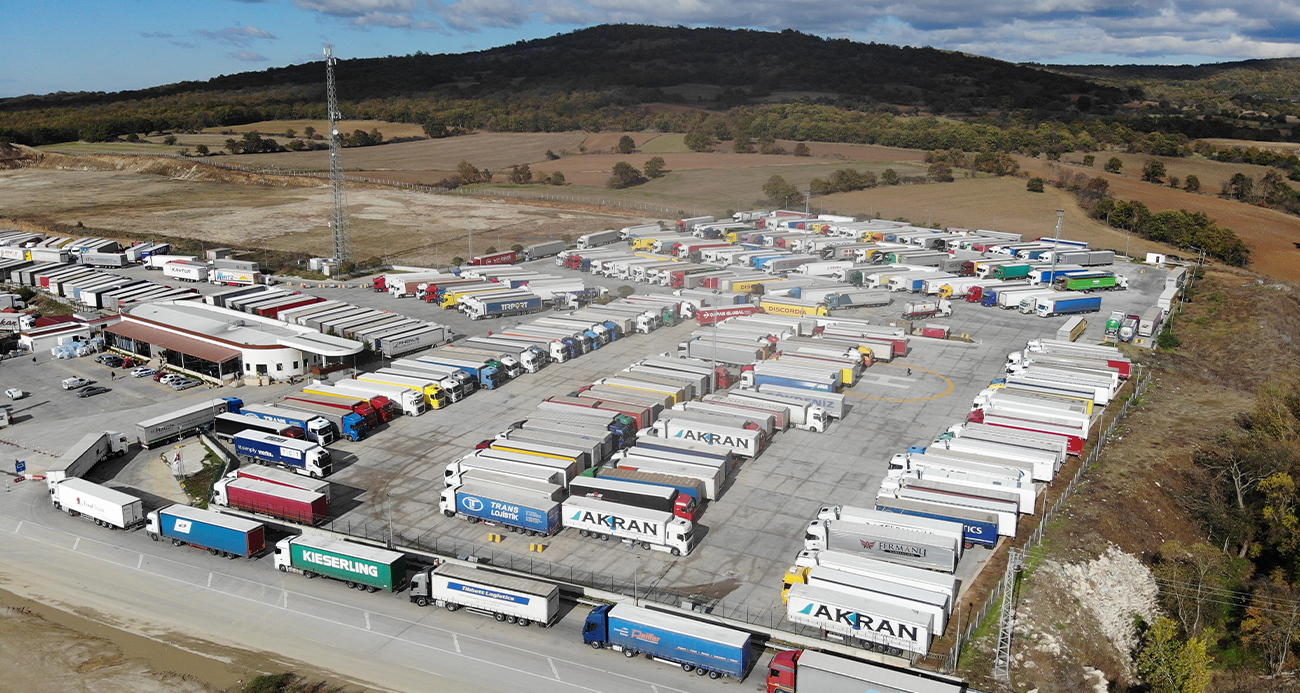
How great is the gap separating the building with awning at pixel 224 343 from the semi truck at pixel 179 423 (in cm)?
683

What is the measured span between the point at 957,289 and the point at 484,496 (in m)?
57.6

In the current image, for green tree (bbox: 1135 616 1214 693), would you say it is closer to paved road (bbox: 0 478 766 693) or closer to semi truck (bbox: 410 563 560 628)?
paved road (bbox: 0 478 766 693)

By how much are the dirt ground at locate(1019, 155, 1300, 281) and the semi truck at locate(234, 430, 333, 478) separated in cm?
9764

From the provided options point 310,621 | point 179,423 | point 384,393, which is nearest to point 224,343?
point 179,423

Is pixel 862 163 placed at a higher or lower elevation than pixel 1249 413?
higher

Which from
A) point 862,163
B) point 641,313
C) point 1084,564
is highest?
point 862,163

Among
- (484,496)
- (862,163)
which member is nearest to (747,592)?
(484,496)

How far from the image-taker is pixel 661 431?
4669cm

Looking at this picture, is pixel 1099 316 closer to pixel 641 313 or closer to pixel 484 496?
pixel 641 313

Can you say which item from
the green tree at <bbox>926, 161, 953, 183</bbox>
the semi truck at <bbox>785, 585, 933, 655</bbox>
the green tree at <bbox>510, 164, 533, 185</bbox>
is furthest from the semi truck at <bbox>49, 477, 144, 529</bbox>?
the green tree at <bbox>926, 161, 953, 183</bbox>

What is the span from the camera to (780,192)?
135m

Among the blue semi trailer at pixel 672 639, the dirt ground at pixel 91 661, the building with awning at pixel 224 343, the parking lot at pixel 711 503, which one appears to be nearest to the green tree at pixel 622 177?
the parking lot at pixel 711 503

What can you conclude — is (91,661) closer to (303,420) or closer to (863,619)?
(303,420)

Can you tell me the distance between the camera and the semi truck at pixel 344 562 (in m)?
33.4
